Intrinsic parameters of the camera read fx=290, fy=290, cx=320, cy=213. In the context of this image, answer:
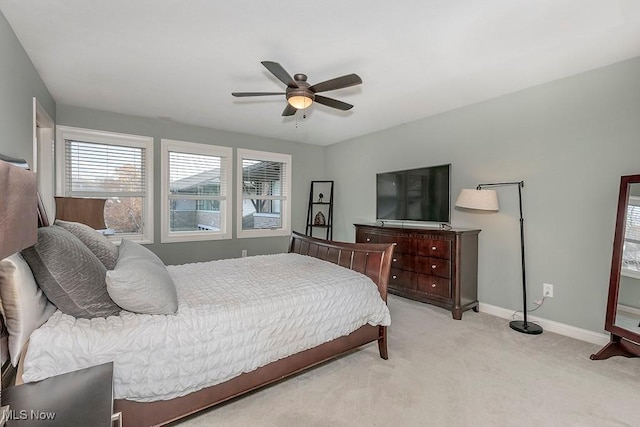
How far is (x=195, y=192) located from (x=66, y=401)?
3.93 metres

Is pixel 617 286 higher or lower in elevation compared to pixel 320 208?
lower

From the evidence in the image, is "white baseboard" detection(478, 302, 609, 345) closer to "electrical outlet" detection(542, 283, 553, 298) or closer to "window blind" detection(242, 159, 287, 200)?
"electrical outlet" detection(542, 283, 553, 298)

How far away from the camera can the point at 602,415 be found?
1676 millimetres

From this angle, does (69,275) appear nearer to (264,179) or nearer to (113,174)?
(113,174)

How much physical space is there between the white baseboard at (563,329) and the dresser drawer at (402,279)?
→ 898 millimetres

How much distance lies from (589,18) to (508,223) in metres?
1.90

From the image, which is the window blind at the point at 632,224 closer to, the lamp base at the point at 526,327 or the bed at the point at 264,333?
the lamp base at the point at 526,327

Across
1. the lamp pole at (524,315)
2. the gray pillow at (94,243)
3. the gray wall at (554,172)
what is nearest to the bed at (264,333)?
the gray pillow at (94,243)

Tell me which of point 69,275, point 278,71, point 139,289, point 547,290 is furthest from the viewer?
point 547,290

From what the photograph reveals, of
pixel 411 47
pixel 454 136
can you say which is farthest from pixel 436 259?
pixel 411 47

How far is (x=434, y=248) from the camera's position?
10.8 ft

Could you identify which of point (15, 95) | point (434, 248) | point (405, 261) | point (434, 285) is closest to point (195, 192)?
point (15, 95)

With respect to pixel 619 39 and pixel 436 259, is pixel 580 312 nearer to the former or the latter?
pixel 436 259

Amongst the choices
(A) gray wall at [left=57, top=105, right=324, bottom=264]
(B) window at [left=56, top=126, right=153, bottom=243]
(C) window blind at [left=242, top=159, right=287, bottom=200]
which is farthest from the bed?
(C) window blind at [left=242, top=159, right=287, bottom=200]
